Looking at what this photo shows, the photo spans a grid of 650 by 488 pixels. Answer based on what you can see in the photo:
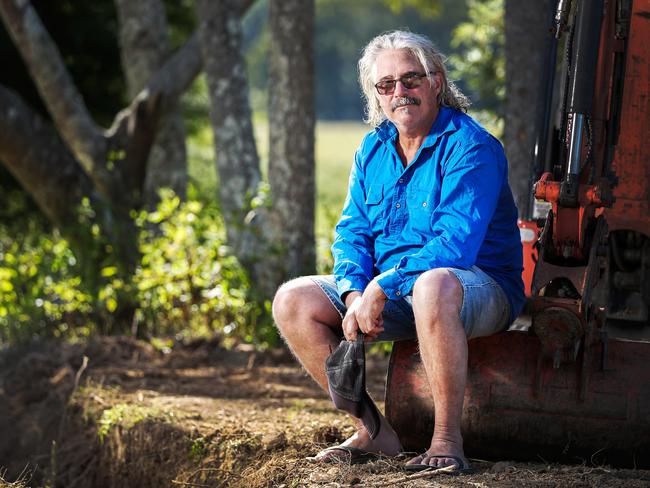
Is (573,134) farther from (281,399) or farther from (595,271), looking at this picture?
(281,399)

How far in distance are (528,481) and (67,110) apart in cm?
689

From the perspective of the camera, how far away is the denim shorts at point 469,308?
4425mm

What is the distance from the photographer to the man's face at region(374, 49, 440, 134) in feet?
15.5

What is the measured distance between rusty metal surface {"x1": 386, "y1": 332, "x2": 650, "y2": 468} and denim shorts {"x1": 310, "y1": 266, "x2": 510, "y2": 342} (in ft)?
0.47

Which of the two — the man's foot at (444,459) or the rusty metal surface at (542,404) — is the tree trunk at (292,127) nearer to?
the rusty metal surface at (542,404)

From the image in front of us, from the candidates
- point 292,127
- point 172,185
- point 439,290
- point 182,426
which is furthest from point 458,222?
point 172,185

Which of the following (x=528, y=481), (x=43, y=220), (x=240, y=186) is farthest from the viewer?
(x=43, y=220)

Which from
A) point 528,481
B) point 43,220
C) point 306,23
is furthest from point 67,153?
point 528,481

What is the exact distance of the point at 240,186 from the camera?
29.1 feet

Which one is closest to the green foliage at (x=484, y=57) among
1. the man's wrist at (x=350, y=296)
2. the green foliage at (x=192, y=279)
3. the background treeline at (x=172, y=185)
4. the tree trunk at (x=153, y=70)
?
the background treeline at (x=172, y=185)

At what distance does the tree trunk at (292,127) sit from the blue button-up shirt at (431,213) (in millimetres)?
3436

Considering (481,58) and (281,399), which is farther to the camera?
(481,58)

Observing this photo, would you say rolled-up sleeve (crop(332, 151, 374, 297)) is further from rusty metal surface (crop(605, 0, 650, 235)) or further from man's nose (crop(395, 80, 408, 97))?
rusty metal surface (crop(605, 0, 650, 235))

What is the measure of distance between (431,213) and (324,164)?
41246mm
